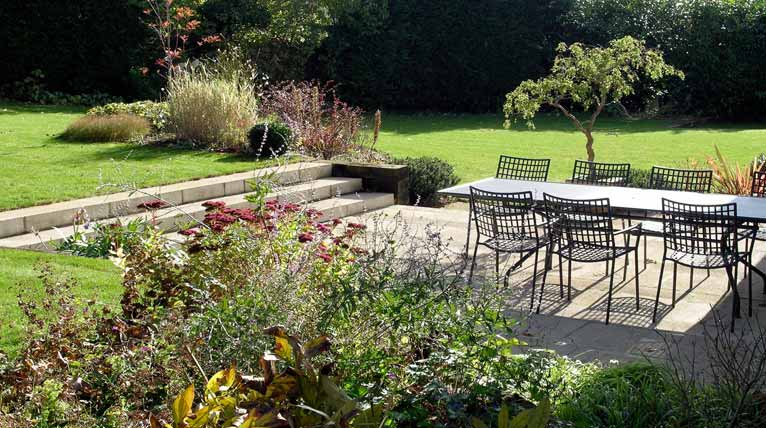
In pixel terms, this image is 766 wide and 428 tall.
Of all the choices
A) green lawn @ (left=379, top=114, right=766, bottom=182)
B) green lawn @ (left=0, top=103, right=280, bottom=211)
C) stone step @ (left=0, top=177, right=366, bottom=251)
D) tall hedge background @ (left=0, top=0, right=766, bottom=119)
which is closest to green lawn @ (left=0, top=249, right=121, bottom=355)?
stone step @ (left=0, top=177, right=366, bottom=251)

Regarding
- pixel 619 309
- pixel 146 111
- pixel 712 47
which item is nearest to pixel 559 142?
pixel 712 47

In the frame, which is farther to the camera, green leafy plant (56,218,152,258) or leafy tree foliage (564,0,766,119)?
leafy tree foliage (564,0,766,119)

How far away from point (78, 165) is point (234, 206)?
227cm

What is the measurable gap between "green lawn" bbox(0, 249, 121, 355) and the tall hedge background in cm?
1278

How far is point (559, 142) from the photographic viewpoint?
1606cm

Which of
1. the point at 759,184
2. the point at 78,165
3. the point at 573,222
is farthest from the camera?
the point at 78,165

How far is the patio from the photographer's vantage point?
5.44 metres

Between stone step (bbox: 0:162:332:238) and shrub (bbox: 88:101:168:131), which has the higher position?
shrub (bbox: 88:101:168:131)

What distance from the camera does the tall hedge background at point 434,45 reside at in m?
18.8

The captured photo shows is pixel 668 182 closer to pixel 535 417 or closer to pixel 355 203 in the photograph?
pixel 355 203

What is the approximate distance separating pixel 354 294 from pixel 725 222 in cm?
340

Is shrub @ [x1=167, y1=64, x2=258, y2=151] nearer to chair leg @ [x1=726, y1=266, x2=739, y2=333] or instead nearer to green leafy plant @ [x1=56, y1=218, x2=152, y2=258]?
green leafy plant @ [x1=56, y1=218, x2=152, y2=258]

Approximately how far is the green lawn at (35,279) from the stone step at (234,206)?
0.26 m

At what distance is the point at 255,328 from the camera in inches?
131
